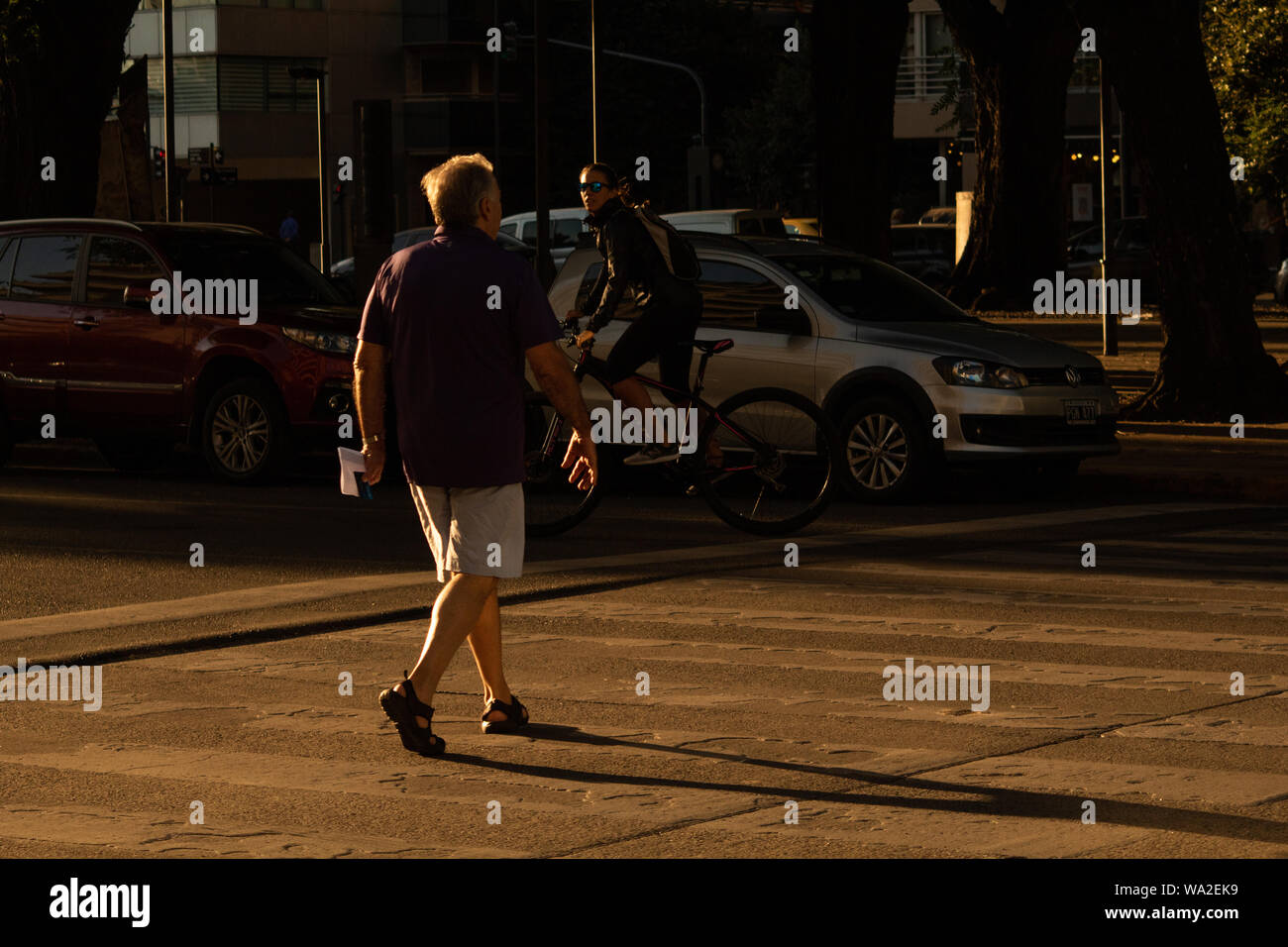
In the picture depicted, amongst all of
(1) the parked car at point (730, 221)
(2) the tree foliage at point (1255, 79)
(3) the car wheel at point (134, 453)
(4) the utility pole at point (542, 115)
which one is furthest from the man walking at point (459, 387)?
(2) the tree foliage at point (1255, 79)

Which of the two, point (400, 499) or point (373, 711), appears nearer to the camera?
point (373, 711)

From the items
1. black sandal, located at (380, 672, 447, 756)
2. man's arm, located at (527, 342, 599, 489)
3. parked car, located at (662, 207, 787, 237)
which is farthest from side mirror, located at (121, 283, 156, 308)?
parked car, located at (662, 207, 787, 237)

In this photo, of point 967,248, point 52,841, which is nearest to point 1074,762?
point 52,841

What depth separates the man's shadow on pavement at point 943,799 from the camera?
6.41 meters

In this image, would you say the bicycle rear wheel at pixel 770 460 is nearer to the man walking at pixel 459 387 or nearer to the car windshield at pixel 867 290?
the car windshield at pixel 867 290

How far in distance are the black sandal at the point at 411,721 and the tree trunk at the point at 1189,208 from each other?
13049 mm

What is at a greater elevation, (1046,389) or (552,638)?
(1046,389)

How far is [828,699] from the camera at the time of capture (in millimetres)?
8508

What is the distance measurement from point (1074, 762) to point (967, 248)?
1265 inches

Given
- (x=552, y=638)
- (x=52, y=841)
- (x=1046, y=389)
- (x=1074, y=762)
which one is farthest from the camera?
(x=1046, y=389)

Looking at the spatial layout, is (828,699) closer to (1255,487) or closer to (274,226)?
(1255,487)

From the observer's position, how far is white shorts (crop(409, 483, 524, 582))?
7.78 metres

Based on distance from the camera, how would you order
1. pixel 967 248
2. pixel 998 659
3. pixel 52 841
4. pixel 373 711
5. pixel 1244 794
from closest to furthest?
pixel 52 841, pixel 1244 794, pixel 373 711, pixel 998 659, pixel 967 248

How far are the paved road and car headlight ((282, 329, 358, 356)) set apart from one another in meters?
3.42
